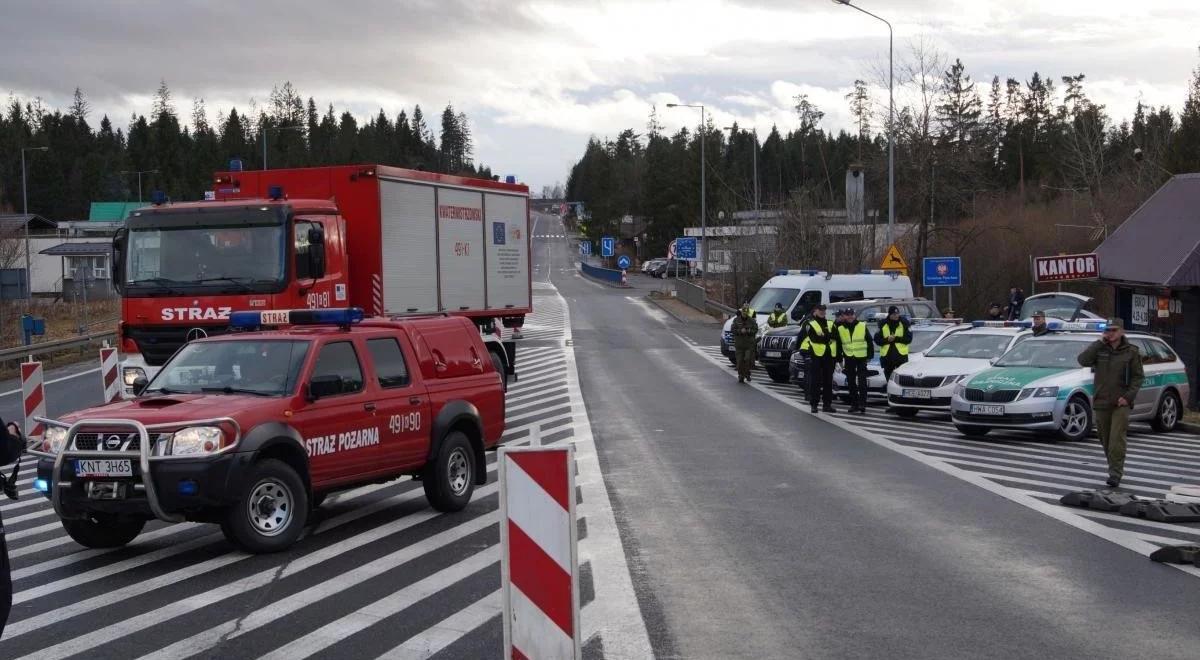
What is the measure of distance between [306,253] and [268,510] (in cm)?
729

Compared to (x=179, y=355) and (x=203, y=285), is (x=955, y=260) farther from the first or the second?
(x=179, y=355)

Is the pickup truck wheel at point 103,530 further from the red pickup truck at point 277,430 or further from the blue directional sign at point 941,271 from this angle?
the blue directional sign at point 941,271

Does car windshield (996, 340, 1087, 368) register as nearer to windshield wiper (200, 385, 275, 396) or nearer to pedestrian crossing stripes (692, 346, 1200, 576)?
pedestrian crossing stripes (692, 346, 1200, 576)

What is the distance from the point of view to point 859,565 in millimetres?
9133

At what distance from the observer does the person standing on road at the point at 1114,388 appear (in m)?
12.9

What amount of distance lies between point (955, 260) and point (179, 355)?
2516 cm

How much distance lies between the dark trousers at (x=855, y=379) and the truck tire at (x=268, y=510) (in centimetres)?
1353

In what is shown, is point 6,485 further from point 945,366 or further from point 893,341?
point 893,341

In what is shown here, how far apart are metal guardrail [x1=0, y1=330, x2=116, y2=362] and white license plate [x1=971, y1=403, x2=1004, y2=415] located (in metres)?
22.4

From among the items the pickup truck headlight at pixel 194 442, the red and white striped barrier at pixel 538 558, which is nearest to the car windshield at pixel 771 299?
the pickup truck headlight at pixel 194 442

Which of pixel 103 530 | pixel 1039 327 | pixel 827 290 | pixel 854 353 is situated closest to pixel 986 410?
pixel 1039 327

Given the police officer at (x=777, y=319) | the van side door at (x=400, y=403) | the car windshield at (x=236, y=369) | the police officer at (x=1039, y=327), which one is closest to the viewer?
the car windshield at (x=236, y=369)

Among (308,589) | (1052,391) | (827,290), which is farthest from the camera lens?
(827,290)

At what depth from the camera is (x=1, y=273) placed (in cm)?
2761
